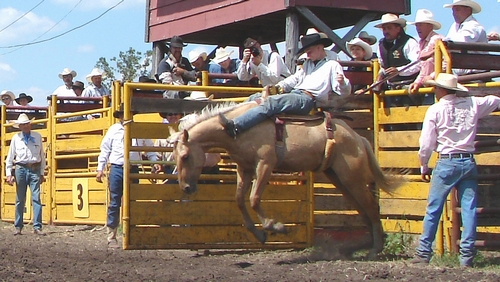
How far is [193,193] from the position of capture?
8.53m

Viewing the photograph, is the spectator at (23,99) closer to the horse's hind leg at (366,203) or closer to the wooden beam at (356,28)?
the wooden beam at (356,28)

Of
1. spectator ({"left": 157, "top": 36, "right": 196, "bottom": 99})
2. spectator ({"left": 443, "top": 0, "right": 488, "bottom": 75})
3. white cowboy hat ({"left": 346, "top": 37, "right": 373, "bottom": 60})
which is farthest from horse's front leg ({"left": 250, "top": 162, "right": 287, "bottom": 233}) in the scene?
spectator ({"left": 157, "top": 36, "right": 196, "bottom": 99})

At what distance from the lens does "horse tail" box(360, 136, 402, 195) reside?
832cm

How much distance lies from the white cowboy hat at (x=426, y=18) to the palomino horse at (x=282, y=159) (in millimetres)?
1623

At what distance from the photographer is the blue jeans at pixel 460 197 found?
7.08 metres

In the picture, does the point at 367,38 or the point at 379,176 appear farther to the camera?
the point at 367,38

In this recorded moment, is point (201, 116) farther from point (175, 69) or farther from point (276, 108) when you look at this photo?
point (175, 69)

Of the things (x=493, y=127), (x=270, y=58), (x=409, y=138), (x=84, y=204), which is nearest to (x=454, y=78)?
(x=493, y=127)

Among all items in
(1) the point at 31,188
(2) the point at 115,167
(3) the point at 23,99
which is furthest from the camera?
(3) the point at 23,99

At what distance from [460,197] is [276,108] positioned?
78.3 inches

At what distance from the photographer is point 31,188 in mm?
12703

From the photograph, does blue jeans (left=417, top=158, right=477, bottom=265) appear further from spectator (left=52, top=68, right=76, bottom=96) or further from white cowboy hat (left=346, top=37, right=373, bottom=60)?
spectator (left=52, top=68, right=76, bottom=96)

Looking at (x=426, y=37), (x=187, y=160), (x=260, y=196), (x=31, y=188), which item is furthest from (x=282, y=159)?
(x=31, y=188)

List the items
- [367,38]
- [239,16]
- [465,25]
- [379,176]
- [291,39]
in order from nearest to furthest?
[379,176] → [465,25] → [367,38] → [291,39] → [239,16]
